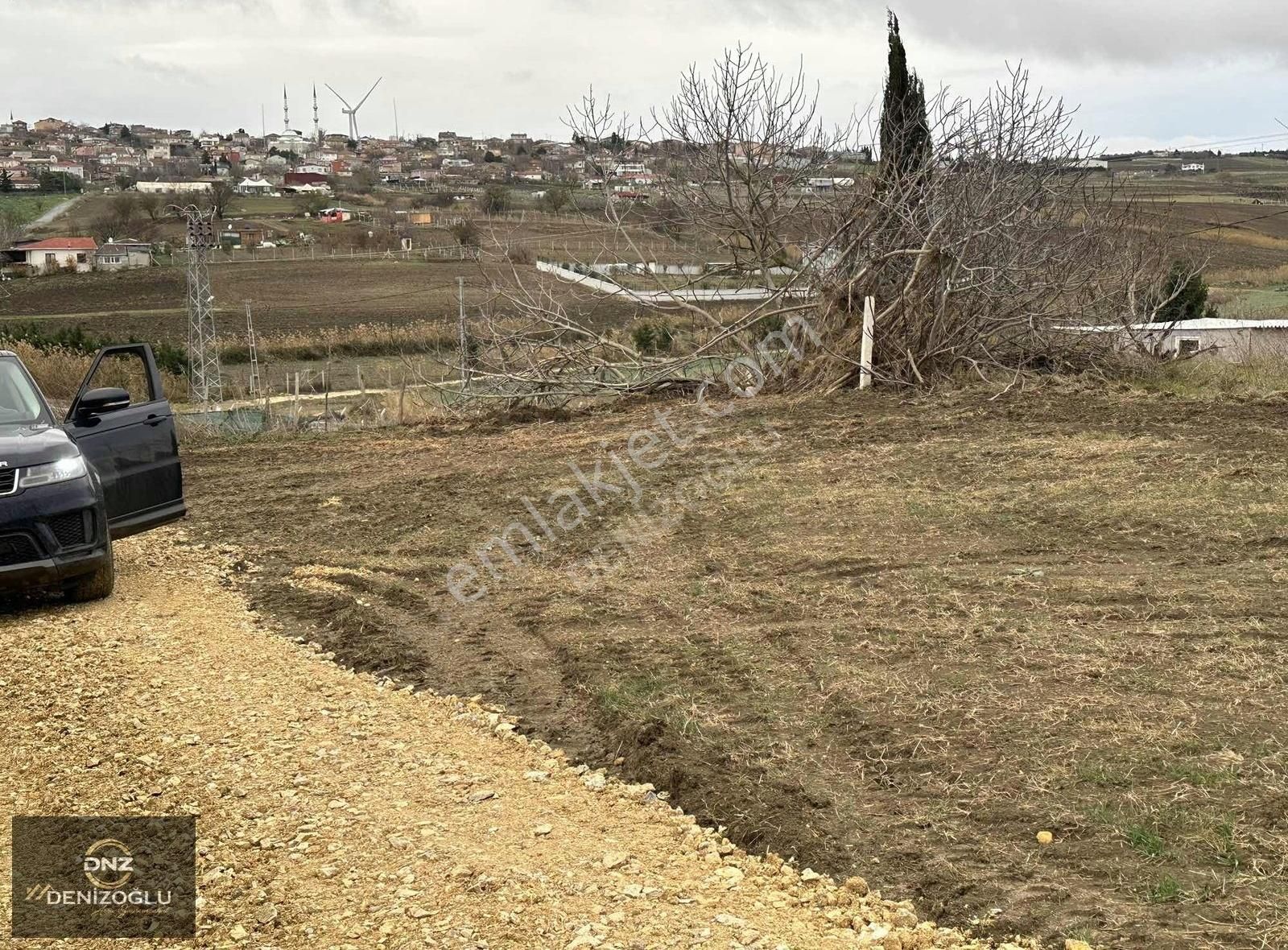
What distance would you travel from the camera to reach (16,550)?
7.73 meters

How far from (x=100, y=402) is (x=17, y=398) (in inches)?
27.3

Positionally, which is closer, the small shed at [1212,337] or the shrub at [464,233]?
the small shed at [1212,337]

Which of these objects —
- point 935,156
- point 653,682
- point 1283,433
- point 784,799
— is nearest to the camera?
point 784,799

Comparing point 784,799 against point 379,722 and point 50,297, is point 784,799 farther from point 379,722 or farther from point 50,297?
point 50,297

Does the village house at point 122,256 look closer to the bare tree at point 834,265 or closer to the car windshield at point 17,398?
the bare tree at point 834,265

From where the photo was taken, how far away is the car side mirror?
8.77 metres

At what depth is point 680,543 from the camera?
33.5 feet

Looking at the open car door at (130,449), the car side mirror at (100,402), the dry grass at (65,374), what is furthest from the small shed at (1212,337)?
the dry grass at (65,374)

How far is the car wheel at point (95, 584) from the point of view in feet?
26.8

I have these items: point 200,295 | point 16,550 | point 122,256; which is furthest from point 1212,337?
point 122,256

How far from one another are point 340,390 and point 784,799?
36597mm

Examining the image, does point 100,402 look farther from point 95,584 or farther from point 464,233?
point 464,233

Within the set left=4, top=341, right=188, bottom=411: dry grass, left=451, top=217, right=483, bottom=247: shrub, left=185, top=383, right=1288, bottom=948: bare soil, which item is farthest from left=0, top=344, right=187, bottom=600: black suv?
left=451, top=217, right=483, bottom=247: shrub

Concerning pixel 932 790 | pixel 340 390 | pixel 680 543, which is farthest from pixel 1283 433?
pixel 340 390
